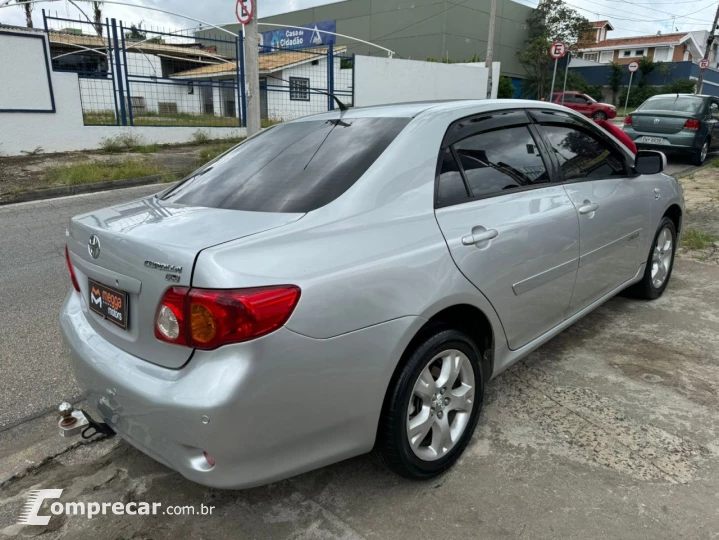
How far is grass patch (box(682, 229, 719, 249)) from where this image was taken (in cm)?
595

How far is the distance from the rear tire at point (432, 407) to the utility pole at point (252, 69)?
922cm

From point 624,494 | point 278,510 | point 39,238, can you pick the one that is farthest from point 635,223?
point 39,238

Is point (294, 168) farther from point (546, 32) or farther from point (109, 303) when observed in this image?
point (546, 32)

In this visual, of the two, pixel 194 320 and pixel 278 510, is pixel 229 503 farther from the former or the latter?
pixel 194 320

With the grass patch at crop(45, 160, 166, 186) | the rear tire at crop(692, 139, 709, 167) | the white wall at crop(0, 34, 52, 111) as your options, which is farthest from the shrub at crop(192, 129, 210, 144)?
the rear tire at crop(692, 139, 709, 167)

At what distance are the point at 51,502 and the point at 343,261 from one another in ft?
5.28

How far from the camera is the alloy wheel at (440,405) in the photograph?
223 cm

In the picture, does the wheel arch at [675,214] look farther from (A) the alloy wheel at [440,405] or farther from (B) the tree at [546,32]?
(B) the tree at [546,32]

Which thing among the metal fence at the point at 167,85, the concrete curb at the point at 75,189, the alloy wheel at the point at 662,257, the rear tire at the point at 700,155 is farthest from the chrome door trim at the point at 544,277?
the rear tire at the point at 700,155

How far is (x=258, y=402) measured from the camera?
68.1 inches

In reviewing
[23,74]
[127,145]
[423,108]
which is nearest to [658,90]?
[127,145]

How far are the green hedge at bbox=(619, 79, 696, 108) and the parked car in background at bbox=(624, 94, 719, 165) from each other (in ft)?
111

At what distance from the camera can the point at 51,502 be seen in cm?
228

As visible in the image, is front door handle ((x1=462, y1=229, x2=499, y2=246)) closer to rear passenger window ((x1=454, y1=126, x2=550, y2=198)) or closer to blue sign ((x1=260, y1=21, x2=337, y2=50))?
rear passenger window ((x1=454, y1=126, x2=550, y2=198))
